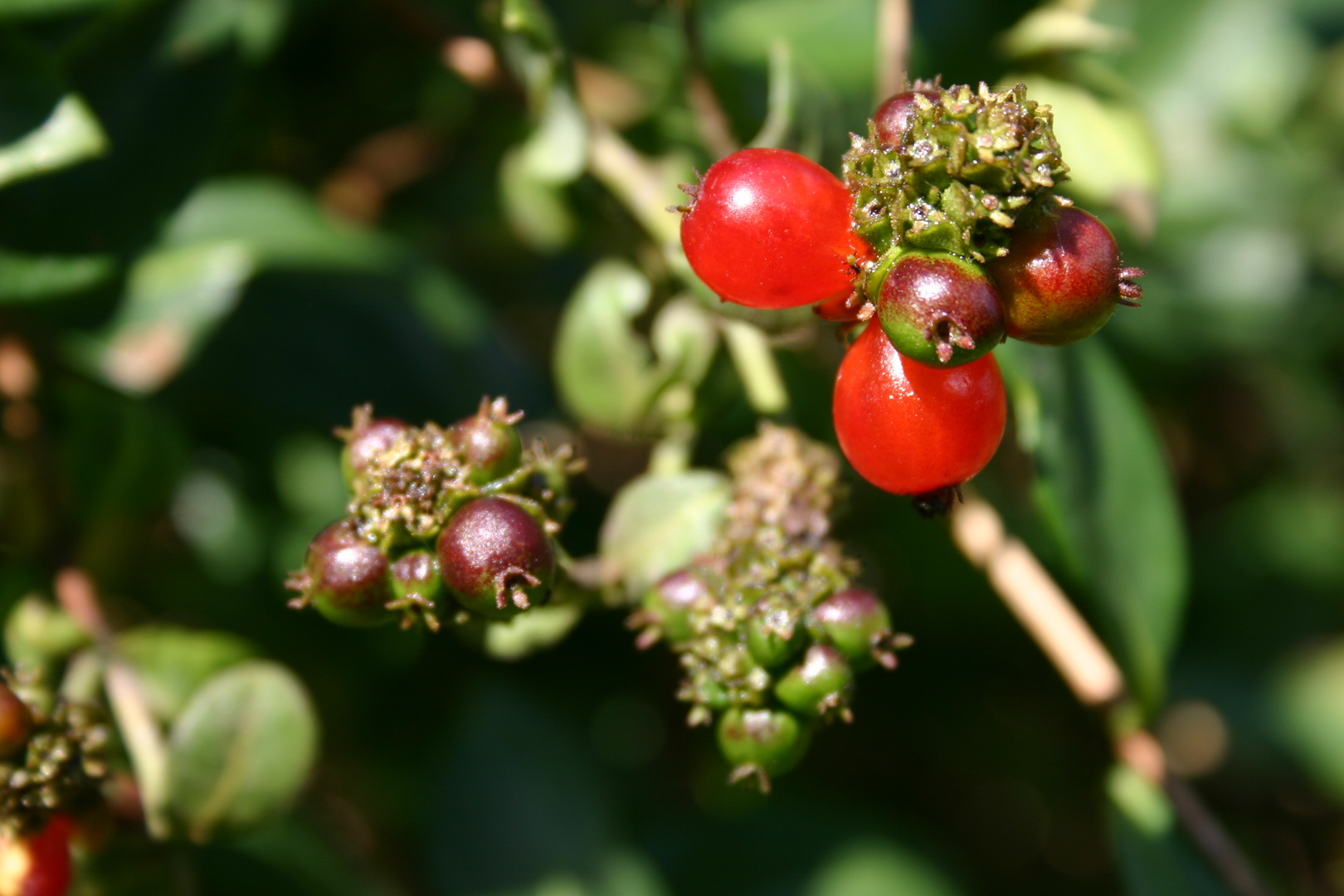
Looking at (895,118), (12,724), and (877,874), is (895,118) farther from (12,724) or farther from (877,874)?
(877,874)

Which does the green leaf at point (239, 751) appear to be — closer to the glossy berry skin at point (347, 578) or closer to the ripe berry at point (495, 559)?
the glossy berry skin at point (347, 578)

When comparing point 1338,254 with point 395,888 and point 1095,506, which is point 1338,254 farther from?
point 395,888

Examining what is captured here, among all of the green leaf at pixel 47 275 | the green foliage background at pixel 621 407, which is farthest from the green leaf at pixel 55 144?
the green leaf at pixel 47 275

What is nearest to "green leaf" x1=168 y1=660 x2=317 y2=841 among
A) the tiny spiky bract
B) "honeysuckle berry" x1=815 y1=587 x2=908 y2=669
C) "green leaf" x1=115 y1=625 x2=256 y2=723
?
"green leaf" x1=115 y1=625 x2=256 y2=723

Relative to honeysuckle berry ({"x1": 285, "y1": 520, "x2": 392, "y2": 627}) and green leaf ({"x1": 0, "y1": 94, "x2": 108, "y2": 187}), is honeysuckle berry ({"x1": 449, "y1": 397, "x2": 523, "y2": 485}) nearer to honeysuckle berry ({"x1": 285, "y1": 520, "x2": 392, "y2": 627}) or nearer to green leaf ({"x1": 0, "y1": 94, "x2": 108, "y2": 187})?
honeysuckle berry ({"x1": 285, "y1": 520, "x2": 392, "y2": 627})

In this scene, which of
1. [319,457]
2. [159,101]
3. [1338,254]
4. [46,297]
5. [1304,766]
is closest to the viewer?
[46,297]

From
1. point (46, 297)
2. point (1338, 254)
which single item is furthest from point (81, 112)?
point (1338, 254)
